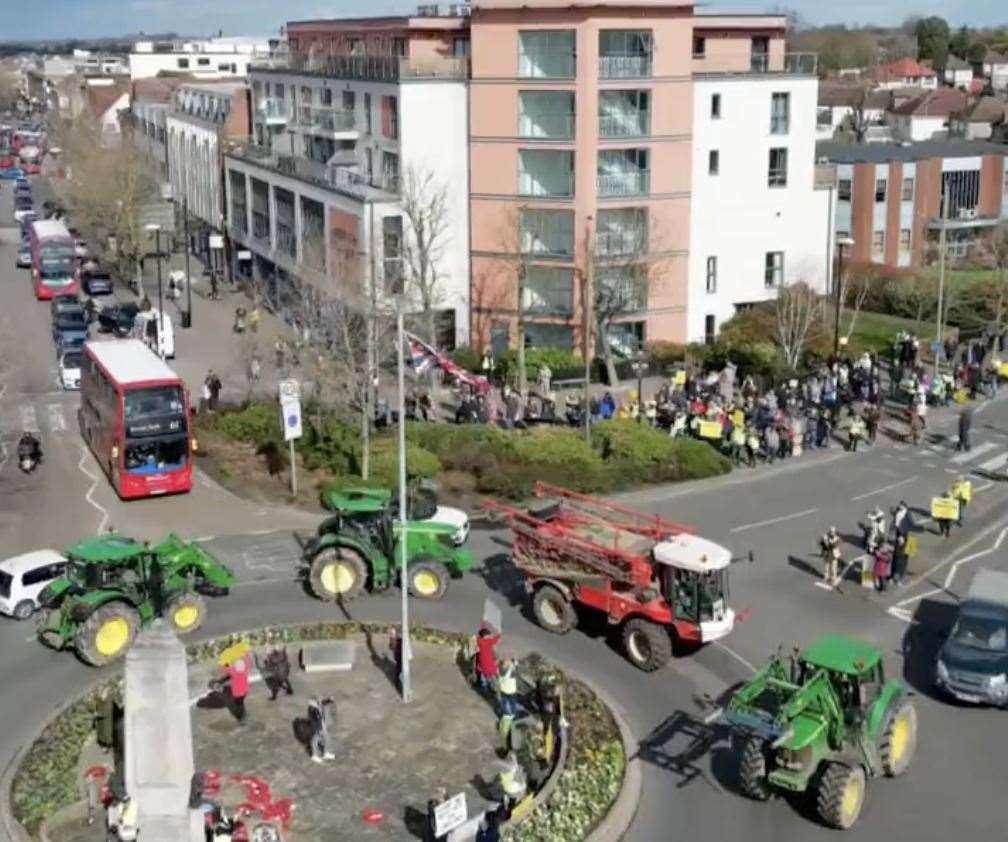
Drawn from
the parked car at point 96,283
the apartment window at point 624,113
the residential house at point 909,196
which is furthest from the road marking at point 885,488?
the parked car at point 96,283

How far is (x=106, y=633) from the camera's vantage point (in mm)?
23109

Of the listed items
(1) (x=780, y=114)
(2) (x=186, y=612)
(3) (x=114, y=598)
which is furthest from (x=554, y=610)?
(1) (x=780, y=114)

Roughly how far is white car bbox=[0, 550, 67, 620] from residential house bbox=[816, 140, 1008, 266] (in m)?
45.1

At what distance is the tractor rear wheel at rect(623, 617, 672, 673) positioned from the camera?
22641 mm

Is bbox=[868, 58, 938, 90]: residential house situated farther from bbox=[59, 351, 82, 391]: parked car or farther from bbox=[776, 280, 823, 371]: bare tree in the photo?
bbox=[59, 351, 82, 391]: parked car

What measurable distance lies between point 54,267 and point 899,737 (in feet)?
170

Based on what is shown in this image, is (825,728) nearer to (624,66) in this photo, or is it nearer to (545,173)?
(545,173)

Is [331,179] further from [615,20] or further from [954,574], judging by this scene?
[954,574]

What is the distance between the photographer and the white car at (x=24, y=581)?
2539cm

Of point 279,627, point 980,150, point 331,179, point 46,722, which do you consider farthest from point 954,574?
point 980,150

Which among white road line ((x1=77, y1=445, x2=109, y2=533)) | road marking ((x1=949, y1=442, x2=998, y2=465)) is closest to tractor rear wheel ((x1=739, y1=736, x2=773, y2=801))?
white road line ((x1=77, y1=445, x2=109, y2=533))

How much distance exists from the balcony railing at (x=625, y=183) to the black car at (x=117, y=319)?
1930cm

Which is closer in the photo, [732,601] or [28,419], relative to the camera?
[732,601]

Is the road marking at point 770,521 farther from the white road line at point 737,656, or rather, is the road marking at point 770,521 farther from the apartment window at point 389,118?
the apartment window at point 389,118
